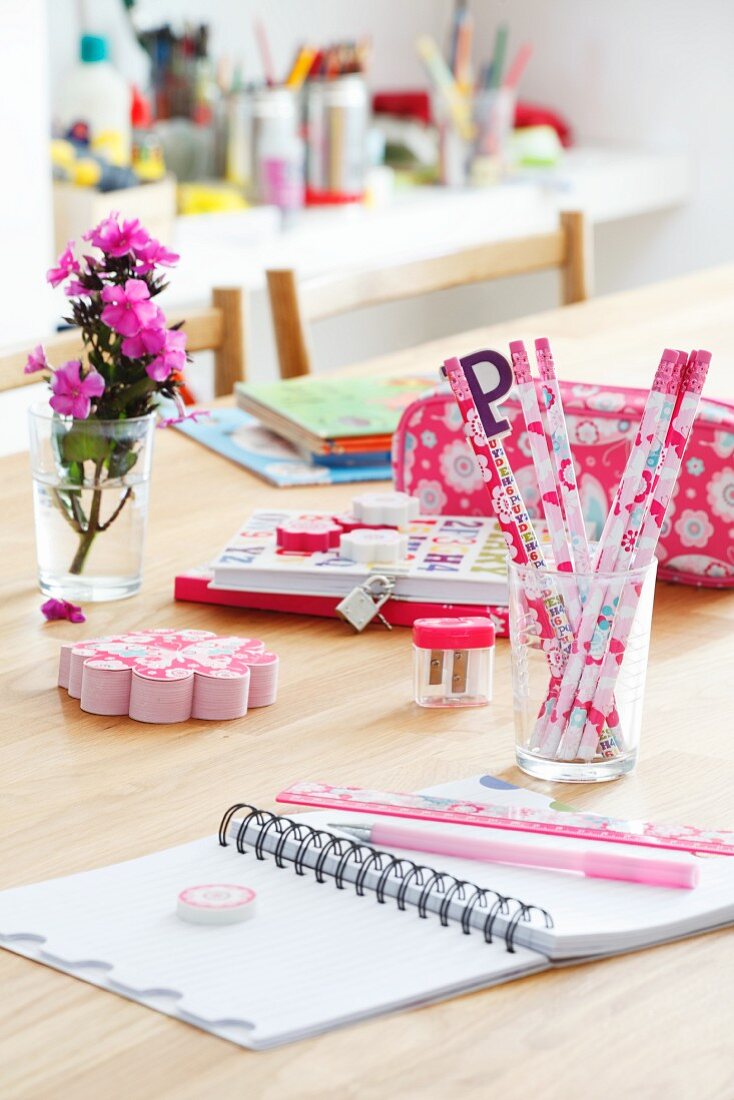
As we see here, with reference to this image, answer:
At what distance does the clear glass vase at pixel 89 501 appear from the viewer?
3.57 ft

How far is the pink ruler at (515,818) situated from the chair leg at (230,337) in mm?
1078

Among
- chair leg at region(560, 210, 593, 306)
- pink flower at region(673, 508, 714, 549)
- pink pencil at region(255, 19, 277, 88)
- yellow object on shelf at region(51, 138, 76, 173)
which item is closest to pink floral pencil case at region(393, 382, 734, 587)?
pink flower at region(673, 508, 714, 549)

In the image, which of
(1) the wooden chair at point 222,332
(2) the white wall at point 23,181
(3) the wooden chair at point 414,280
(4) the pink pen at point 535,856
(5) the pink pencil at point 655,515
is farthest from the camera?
(2) the white wall at point 23,181

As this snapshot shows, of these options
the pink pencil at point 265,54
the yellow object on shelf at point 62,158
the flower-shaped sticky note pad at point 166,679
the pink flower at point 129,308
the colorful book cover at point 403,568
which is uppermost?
the pink pencil at point 265,54

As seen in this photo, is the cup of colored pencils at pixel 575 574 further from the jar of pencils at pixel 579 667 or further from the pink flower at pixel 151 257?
the pink flower at pixel 151 257

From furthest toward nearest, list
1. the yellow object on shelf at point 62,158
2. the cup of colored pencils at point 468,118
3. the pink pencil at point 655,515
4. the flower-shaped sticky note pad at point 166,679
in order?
the cup of colored pencils at point 468,118
the yellow object on shelf at point 62,158
the flower-shaped sticky note pad at point 166,679
the pink pencil at point 655,515

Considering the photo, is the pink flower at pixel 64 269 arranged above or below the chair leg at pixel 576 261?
below

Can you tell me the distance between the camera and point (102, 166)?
261 centimetres

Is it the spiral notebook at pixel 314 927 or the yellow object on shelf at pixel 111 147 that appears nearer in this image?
the spiral notebook at pixel 314 927

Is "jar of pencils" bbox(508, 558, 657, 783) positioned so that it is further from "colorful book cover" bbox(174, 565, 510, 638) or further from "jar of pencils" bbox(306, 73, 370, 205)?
"jar of pencils" bbox(306, 73, 370, 205)

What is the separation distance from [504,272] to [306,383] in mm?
644

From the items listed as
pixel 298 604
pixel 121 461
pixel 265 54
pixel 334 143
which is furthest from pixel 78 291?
pixel 265 54

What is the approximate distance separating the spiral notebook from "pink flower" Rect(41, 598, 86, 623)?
36 centimetres

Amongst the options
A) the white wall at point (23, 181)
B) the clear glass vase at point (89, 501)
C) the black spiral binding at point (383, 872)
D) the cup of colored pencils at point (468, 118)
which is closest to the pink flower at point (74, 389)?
the clear glass vase at point (89, 501)
